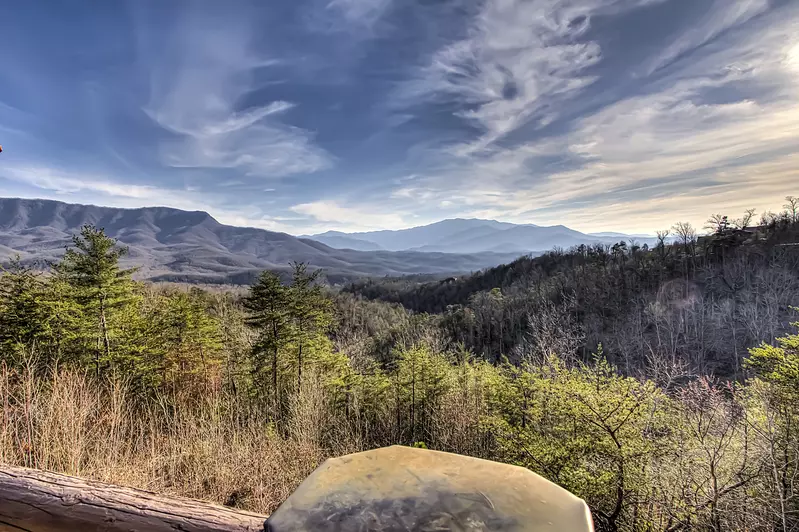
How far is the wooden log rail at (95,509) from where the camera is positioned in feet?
3.21

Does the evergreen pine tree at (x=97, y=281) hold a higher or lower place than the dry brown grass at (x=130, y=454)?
higher

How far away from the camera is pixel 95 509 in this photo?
1076mm

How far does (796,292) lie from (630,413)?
4201 centimetres

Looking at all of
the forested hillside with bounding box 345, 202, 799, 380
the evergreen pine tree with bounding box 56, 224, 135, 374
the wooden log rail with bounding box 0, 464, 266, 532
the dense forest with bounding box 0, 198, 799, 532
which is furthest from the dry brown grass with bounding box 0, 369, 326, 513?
the forested hillside with bounding box 345, 202, 799, 380

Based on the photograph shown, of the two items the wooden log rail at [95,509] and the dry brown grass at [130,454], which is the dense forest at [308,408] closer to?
the dry brown grass at [130,454]

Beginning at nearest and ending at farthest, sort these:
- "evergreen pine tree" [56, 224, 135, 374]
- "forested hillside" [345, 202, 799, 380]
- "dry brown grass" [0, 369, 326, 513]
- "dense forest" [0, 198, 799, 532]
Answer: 1. "dry brown grass" [0, 369, 326, 513]
2. "dense forest" [0, 198, 799, 532]
3. "evergreen pine tree" [56, 224, 135, 374]
4. "forested hillside" [345, 202, 799, 380]

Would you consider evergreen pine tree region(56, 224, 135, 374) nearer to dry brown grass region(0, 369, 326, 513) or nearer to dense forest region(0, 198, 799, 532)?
dense forest region(0, 198, 799, 532)

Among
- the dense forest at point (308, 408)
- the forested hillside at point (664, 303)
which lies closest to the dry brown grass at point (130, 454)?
the dense forest at point (308, 408)

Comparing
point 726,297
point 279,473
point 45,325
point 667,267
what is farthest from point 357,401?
point 667,267

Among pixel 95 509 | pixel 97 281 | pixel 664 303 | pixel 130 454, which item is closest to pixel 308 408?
pixel 130 454

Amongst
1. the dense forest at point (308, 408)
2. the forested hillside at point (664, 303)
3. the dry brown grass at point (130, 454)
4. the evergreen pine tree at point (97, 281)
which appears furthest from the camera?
the forested hillside at point (664, 303)

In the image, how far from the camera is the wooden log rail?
98 cm

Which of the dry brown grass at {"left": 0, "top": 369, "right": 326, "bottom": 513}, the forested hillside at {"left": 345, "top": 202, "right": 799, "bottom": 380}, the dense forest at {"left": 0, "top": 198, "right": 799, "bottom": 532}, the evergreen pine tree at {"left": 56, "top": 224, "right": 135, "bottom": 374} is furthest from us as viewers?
the forested hillside at {"left": 345, "top": 202, "right": 799, "bottom": 380}

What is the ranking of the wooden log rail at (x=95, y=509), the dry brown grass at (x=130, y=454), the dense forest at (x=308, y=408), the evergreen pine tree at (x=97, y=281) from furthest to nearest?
the evergreen pine tree at (x=97, y=281) → the dense forest at (x=308, y=408) → the dry brown grass at (x=130, y=454) → the wooden log rail at (x=95, y=509)
